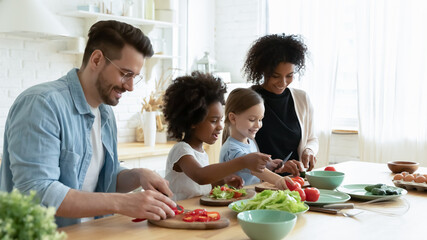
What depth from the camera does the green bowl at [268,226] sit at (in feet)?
4.52

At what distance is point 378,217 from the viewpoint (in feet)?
5.83

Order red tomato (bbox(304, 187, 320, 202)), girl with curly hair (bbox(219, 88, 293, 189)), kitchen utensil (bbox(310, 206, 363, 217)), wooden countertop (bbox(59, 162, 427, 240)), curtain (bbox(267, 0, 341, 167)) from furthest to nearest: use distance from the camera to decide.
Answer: curtain (bbox(267, 0, 341, 167)), girl with curly hair (bbox(219, 88, 293, 189)), red tomato (bbox(304, 187, 320, 202)), kitchen utensil (bbox(310, 206, 363, 217)), wooden countertop (bbox(59, 162, 427, 240))

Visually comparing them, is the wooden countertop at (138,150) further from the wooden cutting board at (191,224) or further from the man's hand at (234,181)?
the wooden cutting board at (191,224)

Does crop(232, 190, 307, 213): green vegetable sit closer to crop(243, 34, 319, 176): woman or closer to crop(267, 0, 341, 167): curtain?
crop(243, 34, 319, 176): woman

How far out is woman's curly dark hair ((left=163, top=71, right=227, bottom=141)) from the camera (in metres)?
2.38

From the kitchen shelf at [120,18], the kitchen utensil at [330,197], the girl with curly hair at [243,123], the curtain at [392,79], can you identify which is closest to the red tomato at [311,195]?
the kitchen utensil at [330,197]

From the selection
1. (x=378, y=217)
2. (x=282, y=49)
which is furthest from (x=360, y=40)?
(x=378, y=217)

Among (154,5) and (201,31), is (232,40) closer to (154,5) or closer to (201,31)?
(201,31)

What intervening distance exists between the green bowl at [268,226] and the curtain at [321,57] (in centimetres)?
344

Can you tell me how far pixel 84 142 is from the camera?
1877mm

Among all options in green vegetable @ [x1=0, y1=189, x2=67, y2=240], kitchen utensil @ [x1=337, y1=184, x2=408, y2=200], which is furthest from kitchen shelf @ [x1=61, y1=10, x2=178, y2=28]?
green vegetable @ [x1=0, y1=189, x2=67, y2=240]

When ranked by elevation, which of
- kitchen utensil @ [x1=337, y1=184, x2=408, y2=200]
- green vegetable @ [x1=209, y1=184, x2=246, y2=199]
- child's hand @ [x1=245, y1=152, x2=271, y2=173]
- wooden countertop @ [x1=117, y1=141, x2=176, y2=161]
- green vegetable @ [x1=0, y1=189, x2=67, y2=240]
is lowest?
wooden countertop @ [x1=117, y1=141, x2=176, y2=161]

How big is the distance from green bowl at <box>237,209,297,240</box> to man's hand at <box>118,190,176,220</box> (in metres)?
0.28

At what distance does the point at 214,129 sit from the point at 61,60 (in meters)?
2.41
